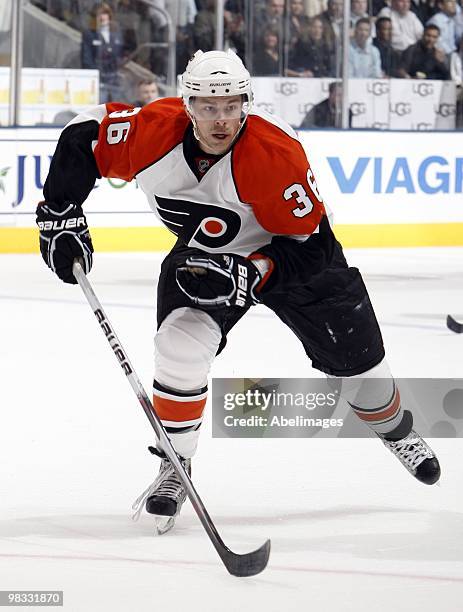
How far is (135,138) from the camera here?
9.02 ft

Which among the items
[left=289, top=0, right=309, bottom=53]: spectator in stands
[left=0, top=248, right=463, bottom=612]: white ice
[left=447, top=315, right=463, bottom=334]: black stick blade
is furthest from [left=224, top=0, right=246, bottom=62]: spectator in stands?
[left=0, top=248, right=463, bottom=612]: white ice

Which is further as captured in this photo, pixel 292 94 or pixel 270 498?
pixel 292 94

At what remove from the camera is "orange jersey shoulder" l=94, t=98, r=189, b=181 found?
274 cm

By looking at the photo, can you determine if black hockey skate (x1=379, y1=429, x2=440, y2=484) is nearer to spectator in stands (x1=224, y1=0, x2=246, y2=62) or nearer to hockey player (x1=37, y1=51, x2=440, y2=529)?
hockey player (x1=37, y1=51, x2=440, y2=529)

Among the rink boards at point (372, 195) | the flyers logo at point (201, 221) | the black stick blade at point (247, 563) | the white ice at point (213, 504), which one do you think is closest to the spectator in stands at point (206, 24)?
the rink boards at point (372, 195)

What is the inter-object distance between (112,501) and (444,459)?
89 cm

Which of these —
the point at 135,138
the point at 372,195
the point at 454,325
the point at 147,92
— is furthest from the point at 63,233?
the point at 372,195

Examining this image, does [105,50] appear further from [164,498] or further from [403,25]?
[164,498]

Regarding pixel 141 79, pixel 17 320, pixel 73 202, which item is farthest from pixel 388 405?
pixel 141 79

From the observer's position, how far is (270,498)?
116 inches

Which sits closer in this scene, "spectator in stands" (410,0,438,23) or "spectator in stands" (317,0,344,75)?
"spectator in stands" (317,0,344,75)

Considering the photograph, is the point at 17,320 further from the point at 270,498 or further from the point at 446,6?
the point at 446,6

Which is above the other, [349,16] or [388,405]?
[349,16]

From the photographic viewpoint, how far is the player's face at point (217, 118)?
8.67 ft
